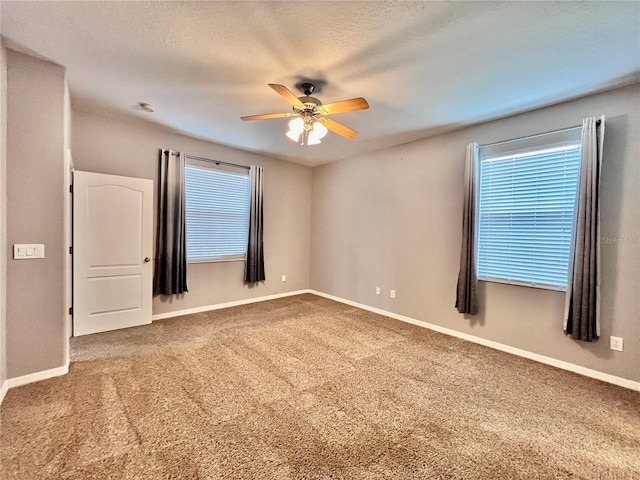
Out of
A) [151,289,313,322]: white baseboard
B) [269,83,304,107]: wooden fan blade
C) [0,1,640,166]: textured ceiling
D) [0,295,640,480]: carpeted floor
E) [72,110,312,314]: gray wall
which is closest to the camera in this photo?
[0,295,640,480]: carpeted floor

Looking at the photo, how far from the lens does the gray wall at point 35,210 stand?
7.88ft

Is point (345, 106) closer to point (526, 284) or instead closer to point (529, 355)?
point (526, 284)

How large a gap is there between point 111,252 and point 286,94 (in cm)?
311

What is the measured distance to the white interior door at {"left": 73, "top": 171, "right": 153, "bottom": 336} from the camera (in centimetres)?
352

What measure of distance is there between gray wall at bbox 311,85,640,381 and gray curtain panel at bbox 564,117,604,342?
14 cm

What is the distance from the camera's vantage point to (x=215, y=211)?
15.8 feet

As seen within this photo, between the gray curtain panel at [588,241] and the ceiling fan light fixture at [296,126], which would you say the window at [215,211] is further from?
the gray curtain panel at [588,241]

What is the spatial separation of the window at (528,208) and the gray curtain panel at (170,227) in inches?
162

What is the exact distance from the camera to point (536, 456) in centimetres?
179

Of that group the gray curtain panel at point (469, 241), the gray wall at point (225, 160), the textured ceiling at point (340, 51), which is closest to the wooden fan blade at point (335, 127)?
the textured ceiling at point (340, 51)

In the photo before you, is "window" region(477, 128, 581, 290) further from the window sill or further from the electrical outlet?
the electrical outlet

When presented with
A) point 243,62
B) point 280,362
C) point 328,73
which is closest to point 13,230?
point 243,62

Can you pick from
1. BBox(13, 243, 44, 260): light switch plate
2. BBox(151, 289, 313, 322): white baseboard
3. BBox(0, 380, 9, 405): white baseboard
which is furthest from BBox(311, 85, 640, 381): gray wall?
BBox(0, 380, 9, 405): white baseboard

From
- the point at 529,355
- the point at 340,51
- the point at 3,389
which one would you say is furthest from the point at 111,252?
the point at 529,355
